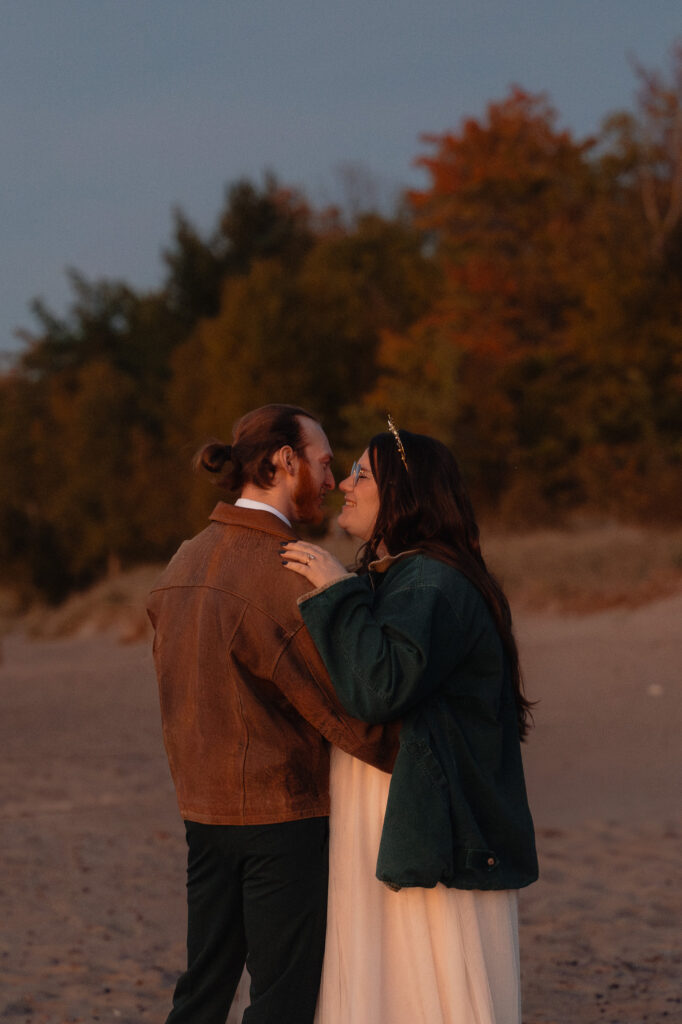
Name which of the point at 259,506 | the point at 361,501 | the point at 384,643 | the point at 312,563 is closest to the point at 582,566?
the point at 361,501

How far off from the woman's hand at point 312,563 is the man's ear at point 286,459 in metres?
0.18

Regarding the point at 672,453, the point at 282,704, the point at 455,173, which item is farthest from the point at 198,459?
the point at 455,173

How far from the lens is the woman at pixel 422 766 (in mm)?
2846

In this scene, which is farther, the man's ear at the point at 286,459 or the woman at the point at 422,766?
the man's ear at the point at 286,459

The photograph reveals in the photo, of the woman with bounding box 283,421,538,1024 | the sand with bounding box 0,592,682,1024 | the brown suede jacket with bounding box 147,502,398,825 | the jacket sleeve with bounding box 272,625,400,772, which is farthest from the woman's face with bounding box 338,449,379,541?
the sand with bounding box 0,592,682,1024

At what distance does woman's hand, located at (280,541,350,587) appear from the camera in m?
2.90

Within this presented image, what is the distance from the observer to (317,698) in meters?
2.92

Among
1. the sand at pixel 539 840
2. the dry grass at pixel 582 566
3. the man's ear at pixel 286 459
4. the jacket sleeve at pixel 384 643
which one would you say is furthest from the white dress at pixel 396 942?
the dry grass at pixel 582 566

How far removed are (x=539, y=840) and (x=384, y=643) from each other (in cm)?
616

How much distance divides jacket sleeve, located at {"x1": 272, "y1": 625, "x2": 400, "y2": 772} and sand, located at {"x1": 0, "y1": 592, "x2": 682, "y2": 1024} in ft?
8.55

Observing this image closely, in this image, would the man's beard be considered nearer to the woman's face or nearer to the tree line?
the woman's face

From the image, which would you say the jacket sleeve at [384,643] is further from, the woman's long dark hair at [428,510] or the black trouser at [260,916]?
the black trouser at [260,916]

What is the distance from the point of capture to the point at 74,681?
19500mm

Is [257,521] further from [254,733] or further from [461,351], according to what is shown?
[461,351]
